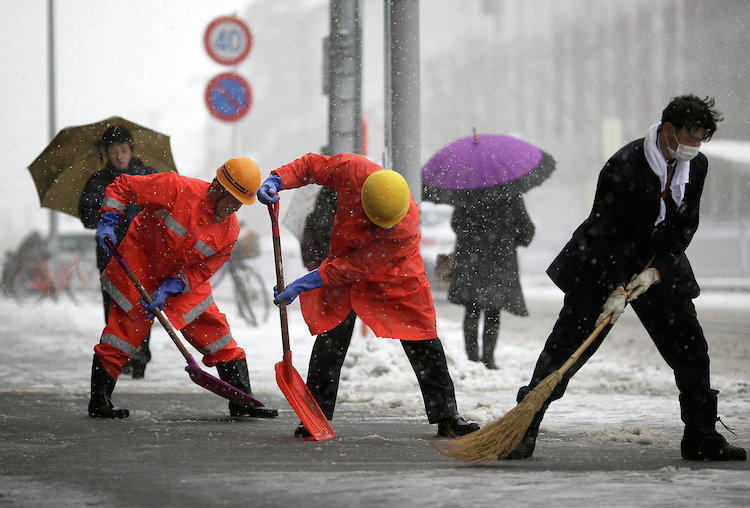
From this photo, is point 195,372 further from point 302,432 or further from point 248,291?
point 248,291

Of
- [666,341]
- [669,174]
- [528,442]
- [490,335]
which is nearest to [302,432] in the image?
[528,442]

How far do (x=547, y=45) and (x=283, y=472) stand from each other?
42.8 metres

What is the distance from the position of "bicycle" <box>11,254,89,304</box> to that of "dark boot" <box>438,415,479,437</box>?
13444 millimetres

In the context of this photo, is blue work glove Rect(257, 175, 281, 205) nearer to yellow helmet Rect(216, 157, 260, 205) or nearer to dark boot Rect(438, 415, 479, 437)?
yellow helmet Rect(216, 157, 260, 205)

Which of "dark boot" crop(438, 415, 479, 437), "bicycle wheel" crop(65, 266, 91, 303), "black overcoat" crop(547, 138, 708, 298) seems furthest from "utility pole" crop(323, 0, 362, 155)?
"bicycle wheel" crop(65, 266, 91, 303)

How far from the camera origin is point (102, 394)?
19.8ft

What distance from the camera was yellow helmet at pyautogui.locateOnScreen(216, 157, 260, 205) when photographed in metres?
5.65

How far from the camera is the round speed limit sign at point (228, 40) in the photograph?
11.5 m

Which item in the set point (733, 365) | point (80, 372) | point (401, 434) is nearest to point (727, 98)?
point (733, 365)

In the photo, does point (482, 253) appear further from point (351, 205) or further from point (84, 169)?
point (351, 205)

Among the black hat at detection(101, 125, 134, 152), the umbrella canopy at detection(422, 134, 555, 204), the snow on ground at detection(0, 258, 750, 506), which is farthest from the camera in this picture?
the umbrella canopy at detection(422, 134, 555, 204)

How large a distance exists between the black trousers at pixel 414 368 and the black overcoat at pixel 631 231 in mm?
931

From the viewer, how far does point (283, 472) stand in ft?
14.2

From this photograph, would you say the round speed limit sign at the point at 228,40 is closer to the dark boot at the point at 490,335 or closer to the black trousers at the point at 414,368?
the dark boot at the point at 490,335
